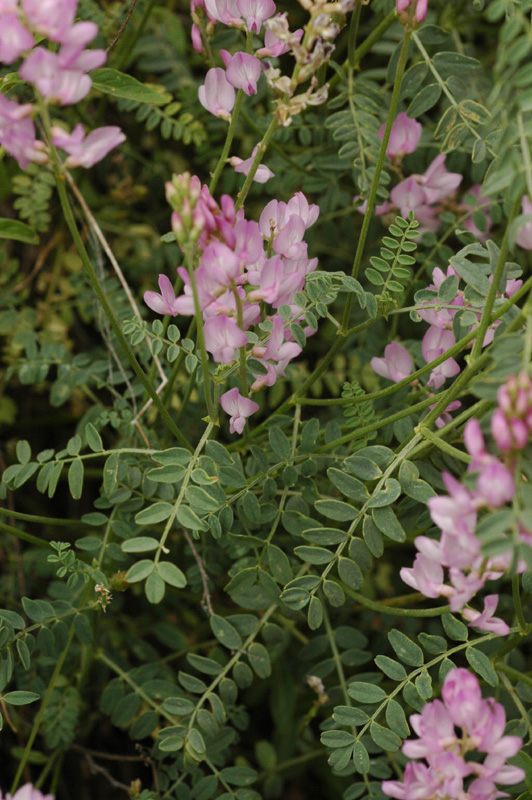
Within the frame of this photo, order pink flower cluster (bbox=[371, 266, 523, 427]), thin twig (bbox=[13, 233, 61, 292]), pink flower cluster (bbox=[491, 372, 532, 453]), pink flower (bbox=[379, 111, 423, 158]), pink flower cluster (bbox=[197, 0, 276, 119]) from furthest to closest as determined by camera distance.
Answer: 1. thin twig (bbox=[13, 233, 61, 292])
2. pink flower (bbox=[379, 111, 423, 158])
3. pink flower cluster (bbox=[371, 266, 523, 427])
4. pink flower cluster (bbox=[197, 0, 276, 119])
5. pink flower cluster (bbox=[491, 372, 532, 453])

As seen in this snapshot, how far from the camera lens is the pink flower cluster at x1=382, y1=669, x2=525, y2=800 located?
36.4 inches

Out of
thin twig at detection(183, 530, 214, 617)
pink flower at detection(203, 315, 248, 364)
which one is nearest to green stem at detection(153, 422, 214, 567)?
pink flower at detection(203, 315, 248, 364)

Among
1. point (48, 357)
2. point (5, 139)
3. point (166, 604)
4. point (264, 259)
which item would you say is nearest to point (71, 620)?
point (166, 604)

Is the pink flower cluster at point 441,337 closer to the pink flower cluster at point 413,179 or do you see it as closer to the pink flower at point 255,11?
the pink flower cluster at point 413,179

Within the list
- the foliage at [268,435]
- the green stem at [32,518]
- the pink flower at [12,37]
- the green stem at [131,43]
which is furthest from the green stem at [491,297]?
the green stem at [131,43]

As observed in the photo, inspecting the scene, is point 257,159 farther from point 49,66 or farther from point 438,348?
point 438,348

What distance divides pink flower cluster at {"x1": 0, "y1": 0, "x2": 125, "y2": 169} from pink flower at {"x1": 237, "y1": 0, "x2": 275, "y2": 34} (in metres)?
0.34

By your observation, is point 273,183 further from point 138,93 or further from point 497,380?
point 497,380

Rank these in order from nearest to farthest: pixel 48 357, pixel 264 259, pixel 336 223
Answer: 1. pixel 264 259
2. pixel 48 357
3. pixel 336 223

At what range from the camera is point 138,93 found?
1.29 m

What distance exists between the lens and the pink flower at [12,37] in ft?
2.78

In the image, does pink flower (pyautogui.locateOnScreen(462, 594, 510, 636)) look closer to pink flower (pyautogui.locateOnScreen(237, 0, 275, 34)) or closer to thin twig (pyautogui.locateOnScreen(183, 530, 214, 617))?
thin twig (pyautogui.locateOnScreen(183, 530, 214, 617))

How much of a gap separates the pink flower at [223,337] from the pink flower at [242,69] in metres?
0.35

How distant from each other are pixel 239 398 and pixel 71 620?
506mm
